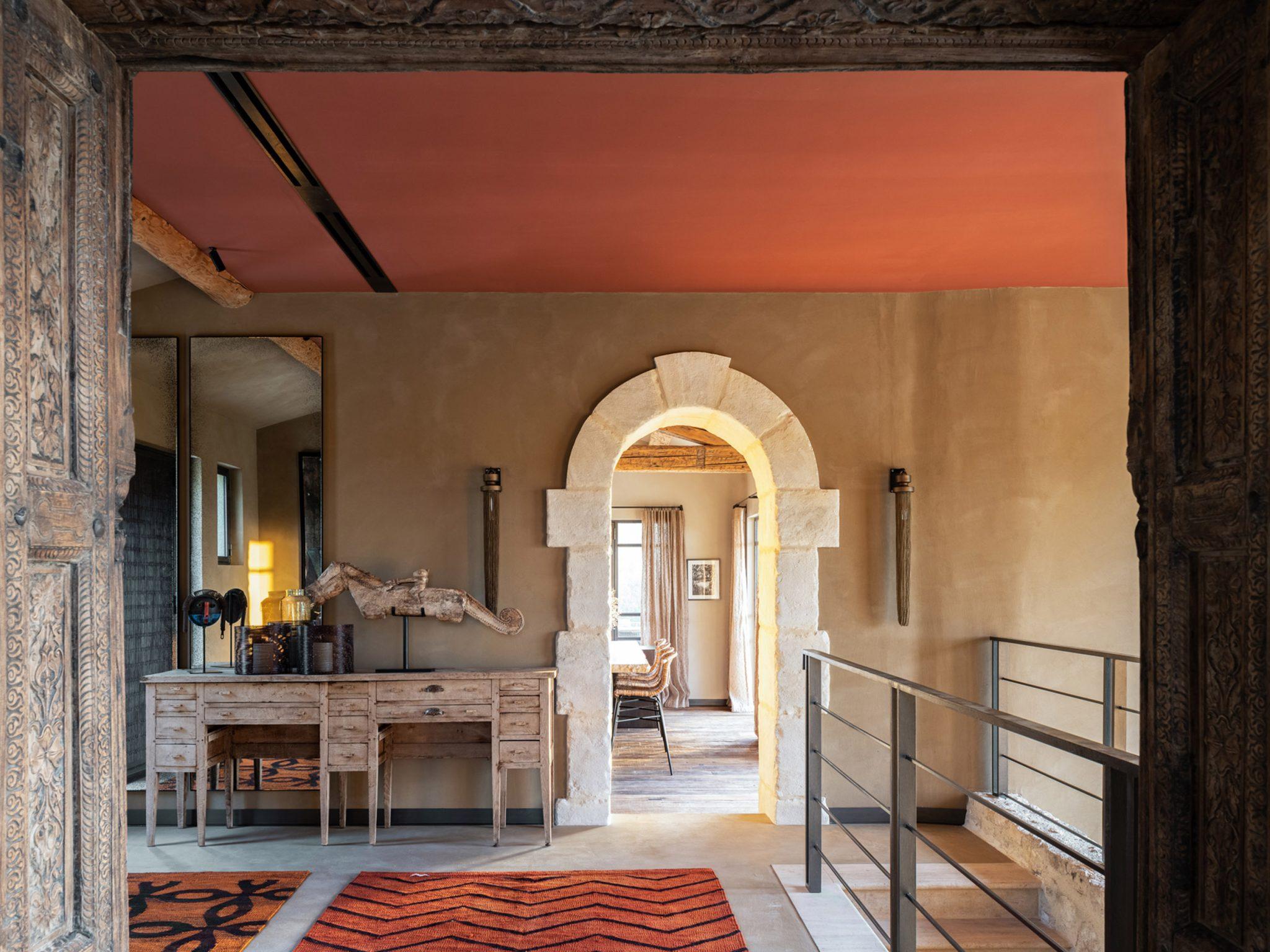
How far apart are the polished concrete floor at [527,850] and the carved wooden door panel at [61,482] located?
2.46 metres

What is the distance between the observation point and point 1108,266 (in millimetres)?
4332

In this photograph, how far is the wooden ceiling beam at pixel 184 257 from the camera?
354cm

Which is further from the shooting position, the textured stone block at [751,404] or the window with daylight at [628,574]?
the window with daylight at [628,574]

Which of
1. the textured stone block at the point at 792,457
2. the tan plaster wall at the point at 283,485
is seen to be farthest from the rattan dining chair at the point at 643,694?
the tan plaster wall at the point at 283,485

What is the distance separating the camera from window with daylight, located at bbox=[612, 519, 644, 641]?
11109mm

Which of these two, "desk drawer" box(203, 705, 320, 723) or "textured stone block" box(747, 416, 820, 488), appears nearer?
"desk drawer" box(203, 705, 320, 723)

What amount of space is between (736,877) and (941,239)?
8.57 ft

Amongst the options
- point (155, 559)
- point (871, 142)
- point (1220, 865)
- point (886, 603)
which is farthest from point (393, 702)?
point (1220, 865)

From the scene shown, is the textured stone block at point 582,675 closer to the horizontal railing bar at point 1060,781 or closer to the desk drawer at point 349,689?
the desk drawer at point 349,689

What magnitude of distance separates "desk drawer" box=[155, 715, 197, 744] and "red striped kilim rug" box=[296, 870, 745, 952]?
3.32 feet

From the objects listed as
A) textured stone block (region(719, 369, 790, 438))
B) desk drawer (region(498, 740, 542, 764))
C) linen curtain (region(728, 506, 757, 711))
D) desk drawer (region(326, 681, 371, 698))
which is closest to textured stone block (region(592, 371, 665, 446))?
textured stone block (region(719, 369, 790, 438))

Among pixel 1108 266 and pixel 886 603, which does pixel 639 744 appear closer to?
pixel 886 603

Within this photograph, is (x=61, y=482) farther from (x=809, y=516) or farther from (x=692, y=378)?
(x=809, y=516)

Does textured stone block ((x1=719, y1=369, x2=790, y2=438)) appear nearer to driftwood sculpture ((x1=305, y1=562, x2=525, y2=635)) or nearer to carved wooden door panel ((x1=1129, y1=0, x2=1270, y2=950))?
driftwood sculpture ((x1=305, y1=562, x2=525, y2=635))
